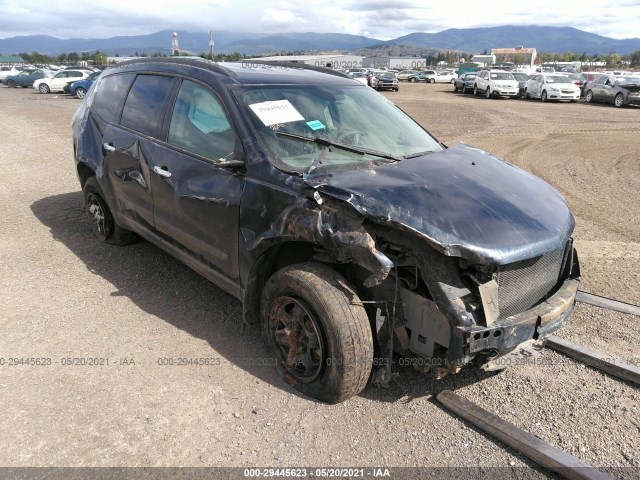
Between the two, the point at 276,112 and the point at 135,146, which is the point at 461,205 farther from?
the point at 135,146

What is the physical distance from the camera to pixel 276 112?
3.46 m

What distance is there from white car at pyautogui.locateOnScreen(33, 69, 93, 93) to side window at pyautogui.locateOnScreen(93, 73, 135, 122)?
101 ft

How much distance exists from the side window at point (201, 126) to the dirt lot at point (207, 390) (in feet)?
4.57

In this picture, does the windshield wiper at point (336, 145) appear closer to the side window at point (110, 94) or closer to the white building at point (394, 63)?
the side window at point (110, 94)

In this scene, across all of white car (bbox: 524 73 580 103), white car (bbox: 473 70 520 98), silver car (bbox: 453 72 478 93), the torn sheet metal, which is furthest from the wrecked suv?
silver car (bbox: 453 72 478 93)

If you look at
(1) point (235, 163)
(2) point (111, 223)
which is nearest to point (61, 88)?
(2) point (111, 223)

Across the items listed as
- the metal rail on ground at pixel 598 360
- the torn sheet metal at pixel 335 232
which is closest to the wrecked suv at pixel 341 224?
the torn sheet metal at pixel 335 232

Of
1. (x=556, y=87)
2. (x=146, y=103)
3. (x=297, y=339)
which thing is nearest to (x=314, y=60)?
(x=556, y=87)

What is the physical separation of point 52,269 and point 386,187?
3769 millimetres

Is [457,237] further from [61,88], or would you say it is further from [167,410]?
[61,88]

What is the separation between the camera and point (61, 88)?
3209 cm

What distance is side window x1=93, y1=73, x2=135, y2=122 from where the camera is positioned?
4816mm

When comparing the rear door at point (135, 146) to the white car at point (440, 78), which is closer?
the rear door at point (135, 146)

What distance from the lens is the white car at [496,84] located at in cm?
2683
